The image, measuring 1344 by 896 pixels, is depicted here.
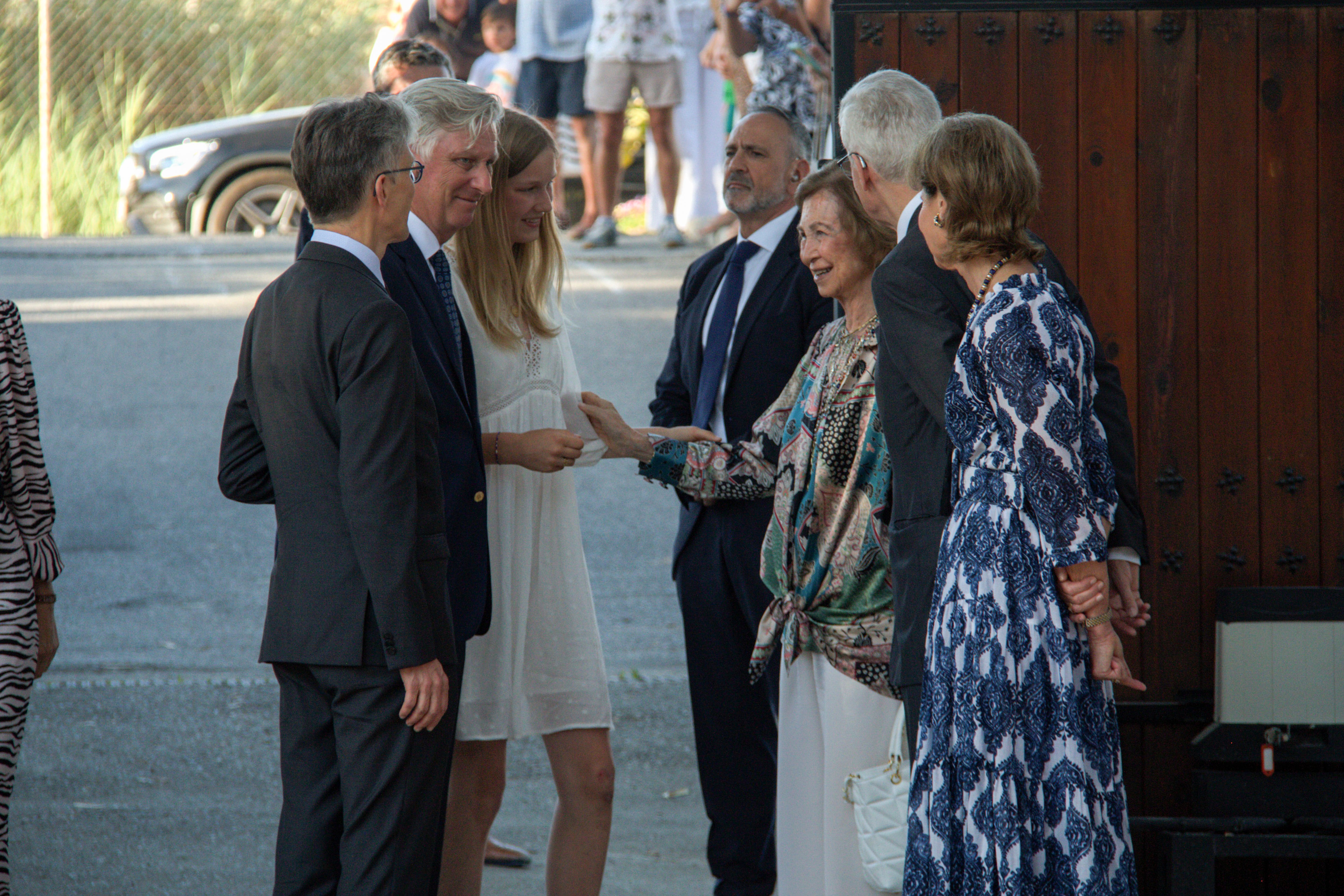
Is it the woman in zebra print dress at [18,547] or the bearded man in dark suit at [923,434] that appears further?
the woman in zebra print dress at [18,547]

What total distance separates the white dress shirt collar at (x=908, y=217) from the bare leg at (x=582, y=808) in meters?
1.31

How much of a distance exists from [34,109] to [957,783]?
46.4ft

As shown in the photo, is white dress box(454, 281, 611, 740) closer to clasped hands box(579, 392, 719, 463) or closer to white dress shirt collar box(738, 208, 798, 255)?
clasped hands box(579, 392, 719, 463)

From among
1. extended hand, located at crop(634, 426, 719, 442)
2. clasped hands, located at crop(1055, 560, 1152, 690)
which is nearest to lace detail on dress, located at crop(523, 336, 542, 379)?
extended hand, located at crop(634, 426, 719, 442)

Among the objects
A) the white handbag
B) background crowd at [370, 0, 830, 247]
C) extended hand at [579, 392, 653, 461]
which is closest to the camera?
the white handbag

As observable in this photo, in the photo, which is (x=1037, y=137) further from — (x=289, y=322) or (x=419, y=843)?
(x=419, y=843)

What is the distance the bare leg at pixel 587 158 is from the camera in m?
9.72

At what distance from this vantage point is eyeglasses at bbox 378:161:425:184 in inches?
99.7

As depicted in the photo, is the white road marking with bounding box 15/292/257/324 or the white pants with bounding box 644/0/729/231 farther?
the white pants with bounding box 644/0/729/231

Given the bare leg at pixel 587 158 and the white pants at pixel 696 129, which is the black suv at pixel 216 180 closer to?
the bare leg at pixel 587 158

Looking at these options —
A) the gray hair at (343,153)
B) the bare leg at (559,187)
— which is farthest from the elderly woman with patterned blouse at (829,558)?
the bare leg at (559,187)

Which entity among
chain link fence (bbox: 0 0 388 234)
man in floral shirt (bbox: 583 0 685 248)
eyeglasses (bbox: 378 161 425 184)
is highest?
chain link fence (bbox: 0 0 388 234)

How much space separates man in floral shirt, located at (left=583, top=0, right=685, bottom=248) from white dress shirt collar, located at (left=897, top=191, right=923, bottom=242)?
6.59 m

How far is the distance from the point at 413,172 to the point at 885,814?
1.56m
